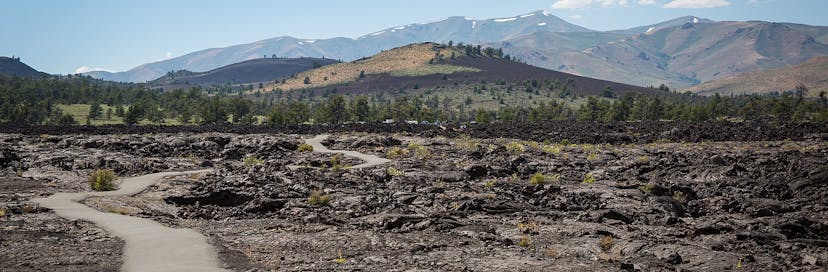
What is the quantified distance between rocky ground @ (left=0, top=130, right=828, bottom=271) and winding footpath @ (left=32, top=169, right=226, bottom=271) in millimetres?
669

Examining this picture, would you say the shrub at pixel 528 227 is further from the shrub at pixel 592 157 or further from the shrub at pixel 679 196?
the shrub at pixel 592 157

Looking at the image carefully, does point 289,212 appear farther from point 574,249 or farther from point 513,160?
point 513,160

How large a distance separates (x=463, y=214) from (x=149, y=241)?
13.1m

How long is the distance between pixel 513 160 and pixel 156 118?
11720 centimetres

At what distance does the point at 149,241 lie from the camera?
22.2 m

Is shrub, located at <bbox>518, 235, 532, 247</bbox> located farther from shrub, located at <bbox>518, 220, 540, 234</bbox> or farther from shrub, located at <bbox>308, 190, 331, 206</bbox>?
shrub, located at <bbox>308, 190, 331, 206</bbox>

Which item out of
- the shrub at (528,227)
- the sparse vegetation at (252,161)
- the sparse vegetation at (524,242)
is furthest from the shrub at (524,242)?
the sparse vegetation at (252,161)

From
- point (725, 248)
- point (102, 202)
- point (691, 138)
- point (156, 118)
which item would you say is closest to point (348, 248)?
point (725, 248)

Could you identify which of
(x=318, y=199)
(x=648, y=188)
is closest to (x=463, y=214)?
(x=318, y=199)

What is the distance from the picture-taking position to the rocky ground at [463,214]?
20.6 m

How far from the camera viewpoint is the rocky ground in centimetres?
2058

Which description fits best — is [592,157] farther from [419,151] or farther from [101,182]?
[101,182]

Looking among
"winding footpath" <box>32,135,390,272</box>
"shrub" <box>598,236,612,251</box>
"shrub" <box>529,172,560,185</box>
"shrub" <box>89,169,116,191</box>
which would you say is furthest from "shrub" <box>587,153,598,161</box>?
"winding footpath" <box>32,135,390,272</box>

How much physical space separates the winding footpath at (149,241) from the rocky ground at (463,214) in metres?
0.67
